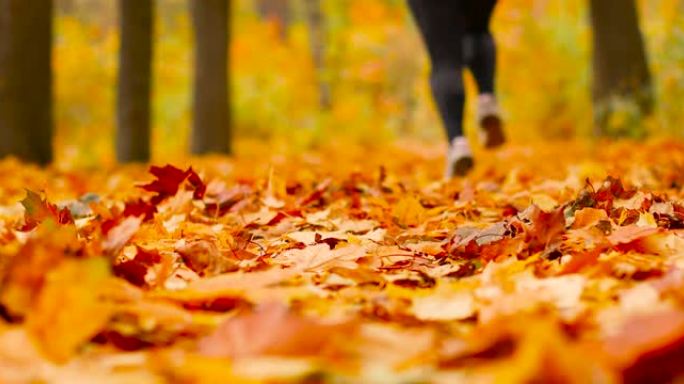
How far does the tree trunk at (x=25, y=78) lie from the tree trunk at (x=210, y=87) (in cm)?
Answer: 318

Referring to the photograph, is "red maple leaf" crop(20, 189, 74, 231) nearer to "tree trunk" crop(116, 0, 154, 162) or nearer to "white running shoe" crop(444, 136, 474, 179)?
"white running shoe" crop(444, 136, 474, 179)

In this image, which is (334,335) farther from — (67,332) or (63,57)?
(63,57)

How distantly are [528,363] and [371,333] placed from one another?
0.22m

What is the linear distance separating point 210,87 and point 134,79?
5.85ft

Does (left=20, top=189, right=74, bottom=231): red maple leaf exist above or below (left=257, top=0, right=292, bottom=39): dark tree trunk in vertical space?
below

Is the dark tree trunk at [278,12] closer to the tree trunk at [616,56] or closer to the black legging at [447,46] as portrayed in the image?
the tree trunk at [616,56]

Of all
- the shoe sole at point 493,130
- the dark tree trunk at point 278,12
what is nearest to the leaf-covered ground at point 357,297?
the shoe sole at point 493,130

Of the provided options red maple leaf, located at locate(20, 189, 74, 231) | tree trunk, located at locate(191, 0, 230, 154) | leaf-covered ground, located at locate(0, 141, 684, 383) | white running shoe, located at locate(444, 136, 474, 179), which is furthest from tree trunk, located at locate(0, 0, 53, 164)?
red maple leaf, located at locate(20, 189, 74, 231)

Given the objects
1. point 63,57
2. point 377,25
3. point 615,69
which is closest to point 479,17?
point 615,69

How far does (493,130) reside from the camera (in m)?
4.66

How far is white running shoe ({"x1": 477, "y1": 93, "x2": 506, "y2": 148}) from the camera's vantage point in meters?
4.62

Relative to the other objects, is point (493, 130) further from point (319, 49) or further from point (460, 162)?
point (319, 49)

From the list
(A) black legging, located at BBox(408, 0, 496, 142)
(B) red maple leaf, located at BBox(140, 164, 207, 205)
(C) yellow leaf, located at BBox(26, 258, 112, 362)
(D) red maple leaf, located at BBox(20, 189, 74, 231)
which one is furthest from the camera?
(A) black legging, located at BBox(408, 0, 496, 142)

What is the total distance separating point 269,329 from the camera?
3.10 ft
